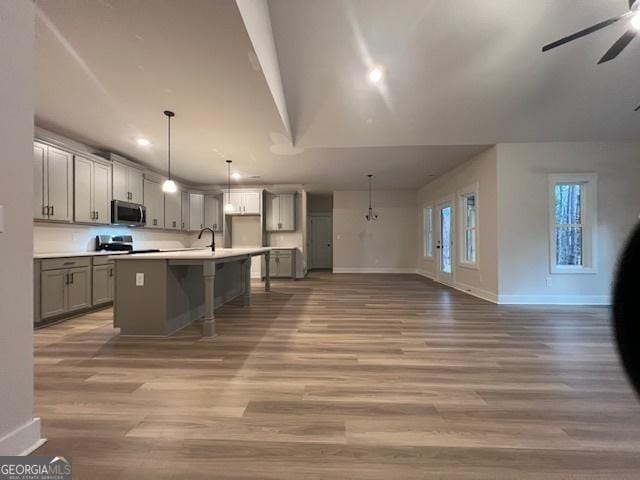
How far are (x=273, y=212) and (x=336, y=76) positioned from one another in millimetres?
4436

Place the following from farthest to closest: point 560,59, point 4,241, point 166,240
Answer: point 166,240 < point 560,59 < point 4,241

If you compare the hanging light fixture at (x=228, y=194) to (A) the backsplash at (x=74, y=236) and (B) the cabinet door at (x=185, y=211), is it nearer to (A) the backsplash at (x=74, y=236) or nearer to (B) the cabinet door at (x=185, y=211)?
(B) the cabinet door at (x=185, y=211)

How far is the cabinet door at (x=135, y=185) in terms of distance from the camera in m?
5.37

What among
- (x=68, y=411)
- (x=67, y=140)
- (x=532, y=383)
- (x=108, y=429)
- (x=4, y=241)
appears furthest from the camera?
(x=67, y=140)

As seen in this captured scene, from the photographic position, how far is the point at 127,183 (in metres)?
5.29

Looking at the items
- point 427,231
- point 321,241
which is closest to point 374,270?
point 427,231

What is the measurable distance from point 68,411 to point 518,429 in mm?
2546

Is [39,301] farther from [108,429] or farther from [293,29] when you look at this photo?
[293,29]

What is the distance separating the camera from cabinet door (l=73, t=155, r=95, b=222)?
4219mm

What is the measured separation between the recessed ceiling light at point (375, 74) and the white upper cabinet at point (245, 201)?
14.2ft

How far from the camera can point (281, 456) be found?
4.53 ft

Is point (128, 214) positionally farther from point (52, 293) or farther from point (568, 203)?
point (568, 203)

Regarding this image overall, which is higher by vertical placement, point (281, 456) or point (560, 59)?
point (560, 59)

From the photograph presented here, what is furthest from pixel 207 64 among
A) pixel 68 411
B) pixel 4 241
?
pixel 68 411
